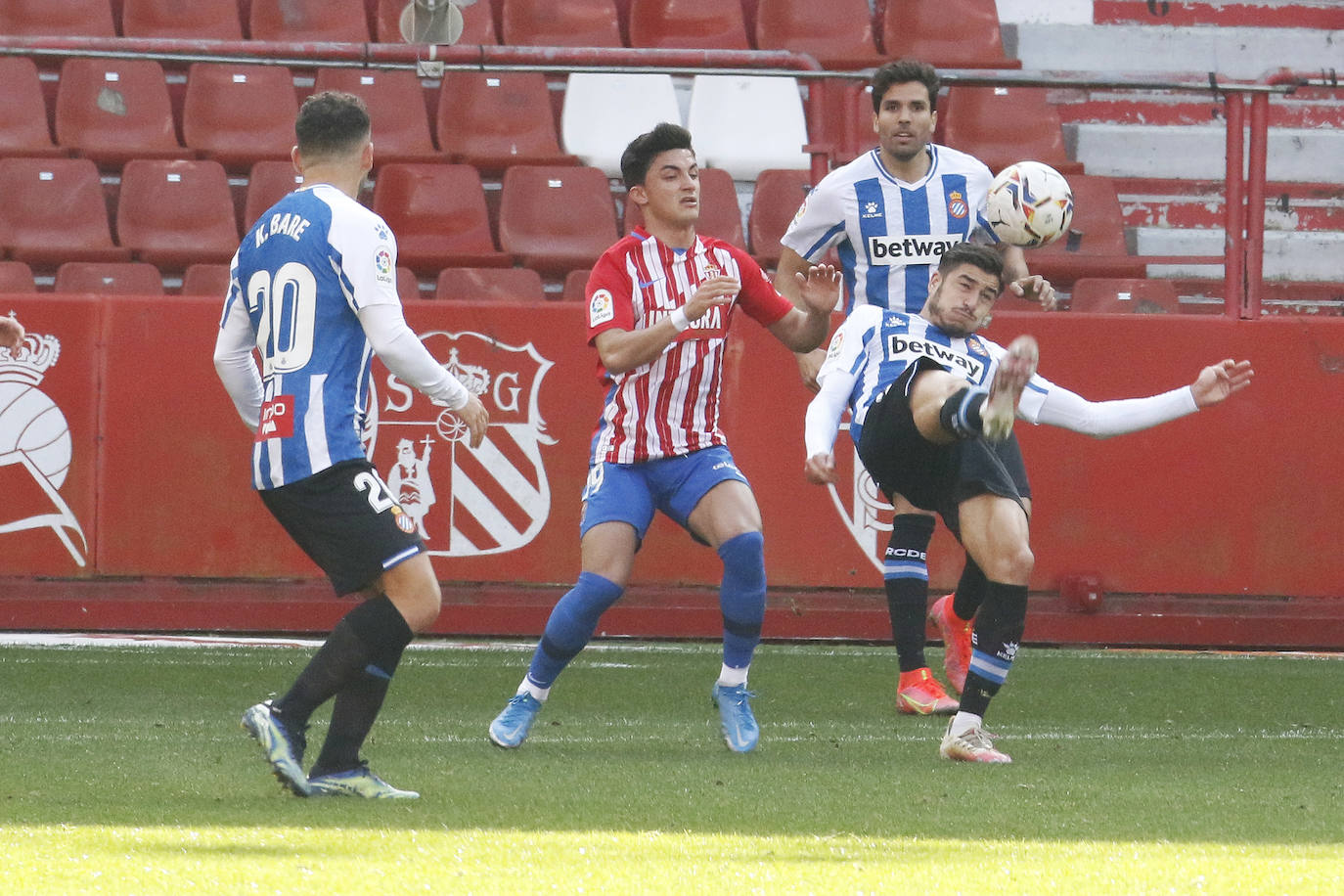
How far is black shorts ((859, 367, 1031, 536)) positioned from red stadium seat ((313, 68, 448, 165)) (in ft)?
18.6

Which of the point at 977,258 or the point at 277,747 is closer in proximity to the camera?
the point at 277,747

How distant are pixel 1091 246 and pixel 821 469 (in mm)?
5542

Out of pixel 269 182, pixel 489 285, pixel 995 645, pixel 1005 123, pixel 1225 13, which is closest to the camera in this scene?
pixel 995 645

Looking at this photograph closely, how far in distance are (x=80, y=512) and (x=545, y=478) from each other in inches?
82.2

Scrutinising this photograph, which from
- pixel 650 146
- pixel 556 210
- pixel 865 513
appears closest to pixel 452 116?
pixel 556 210

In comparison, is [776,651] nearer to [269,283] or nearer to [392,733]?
[392,733]

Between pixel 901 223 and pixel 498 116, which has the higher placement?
pixel 498 116

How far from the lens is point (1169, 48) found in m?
13.2

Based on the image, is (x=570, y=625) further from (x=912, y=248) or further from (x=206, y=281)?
(x=206, y=281)

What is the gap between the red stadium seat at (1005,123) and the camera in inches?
457

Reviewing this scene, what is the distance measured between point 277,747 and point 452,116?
743 centimetres

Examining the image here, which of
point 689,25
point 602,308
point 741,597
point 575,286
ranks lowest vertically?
point 741,597

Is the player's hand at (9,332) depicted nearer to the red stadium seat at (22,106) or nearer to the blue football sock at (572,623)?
the blue football sock at (572,623)

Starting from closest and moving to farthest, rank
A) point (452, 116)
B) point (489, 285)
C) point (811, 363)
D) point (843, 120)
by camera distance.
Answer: point (811, 363), point (489, 285), point (843, 120), point (452, 116)
